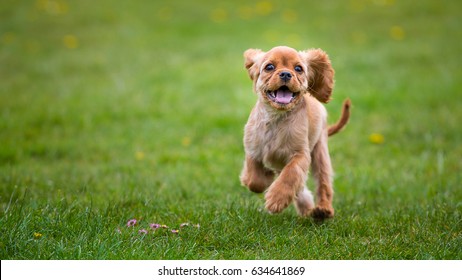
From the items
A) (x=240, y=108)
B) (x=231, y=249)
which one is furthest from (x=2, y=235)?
(x=240, y=108)

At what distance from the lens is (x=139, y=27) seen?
45.6 feet

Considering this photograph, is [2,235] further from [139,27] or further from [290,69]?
[139,27]

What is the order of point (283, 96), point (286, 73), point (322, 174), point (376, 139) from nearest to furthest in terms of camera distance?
point (286, 73), point (283, 96), point (322, 174), point (376, 139)

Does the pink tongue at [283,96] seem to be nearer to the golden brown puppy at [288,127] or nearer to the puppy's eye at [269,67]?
the golden brown puppy at [288,127]

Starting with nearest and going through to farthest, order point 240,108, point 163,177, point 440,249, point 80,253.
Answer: point 80,253
point 440,249
point 163,177
point 240,108

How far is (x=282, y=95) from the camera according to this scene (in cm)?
418

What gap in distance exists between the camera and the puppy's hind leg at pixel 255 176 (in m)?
4.63

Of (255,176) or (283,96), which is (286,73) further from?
(255,176)

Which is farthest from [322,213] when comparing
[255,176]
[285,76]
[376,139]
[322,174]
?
[376,139]

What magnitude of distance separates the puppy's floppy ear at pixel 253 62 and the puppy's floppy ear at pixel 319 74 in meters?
0.31

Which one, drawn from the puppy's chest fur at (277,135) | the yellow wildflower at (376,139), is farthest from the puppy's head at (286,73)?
the yellow wildflower at (376,139)

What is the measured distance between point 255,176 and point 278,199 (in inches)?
18.4

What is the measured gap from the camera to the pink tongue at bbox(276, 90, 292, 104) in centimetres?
415

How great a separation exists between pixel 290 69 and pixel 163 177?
2.80m
